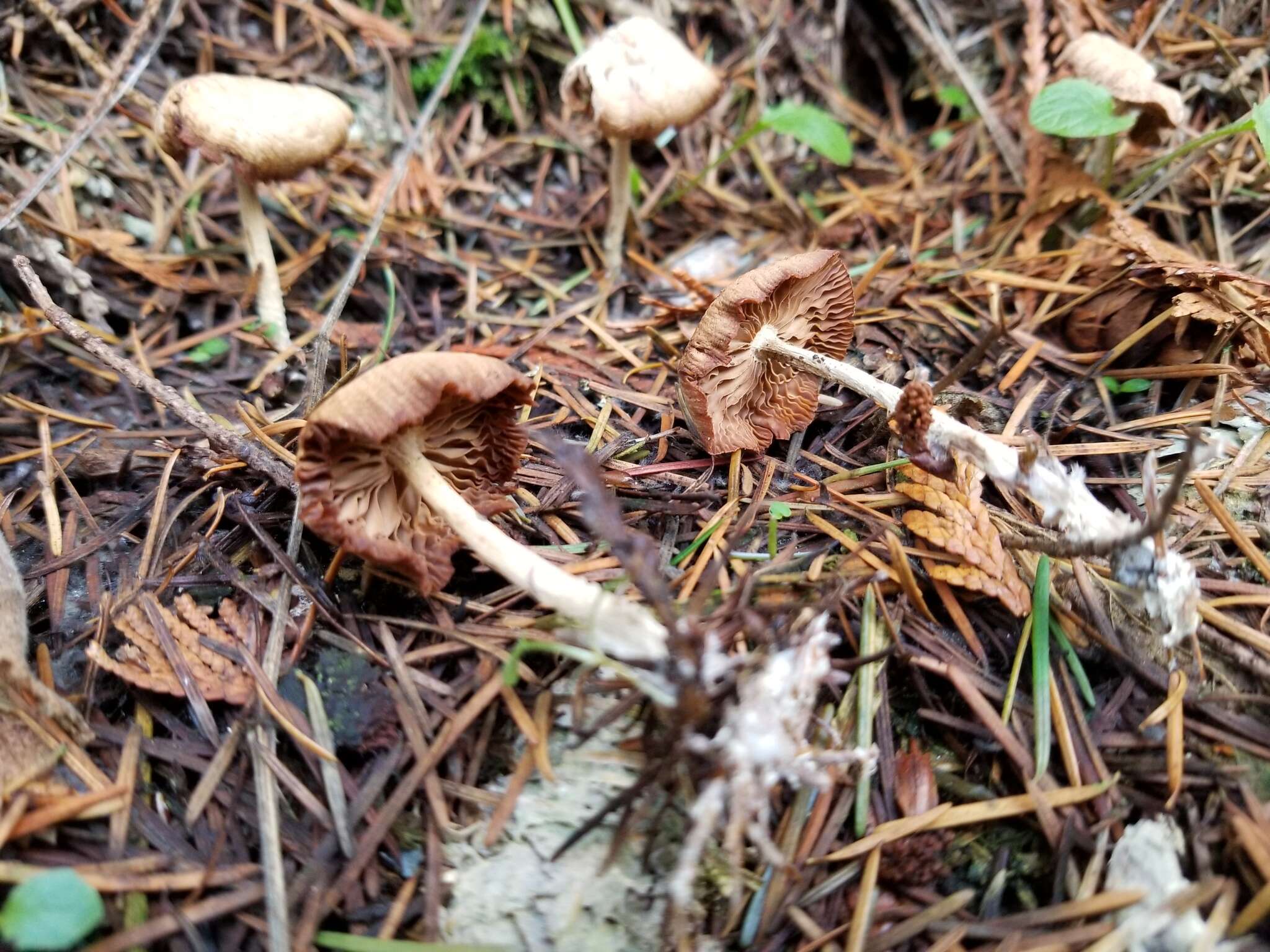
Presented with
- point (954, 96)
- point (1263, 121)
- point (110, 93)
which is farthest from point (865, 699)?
point (110, 93)

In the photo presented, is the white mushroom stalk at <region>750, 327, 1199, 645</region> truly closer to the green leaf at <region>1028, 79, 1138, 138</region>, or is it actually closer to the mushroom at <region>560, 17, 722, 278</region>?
the green leaf at <region>1028, 79, 1138, 138</region>

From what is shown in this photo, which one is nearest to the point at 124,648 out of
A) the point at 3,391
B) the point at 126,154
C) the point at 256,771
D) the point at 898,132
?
the point at 256,771

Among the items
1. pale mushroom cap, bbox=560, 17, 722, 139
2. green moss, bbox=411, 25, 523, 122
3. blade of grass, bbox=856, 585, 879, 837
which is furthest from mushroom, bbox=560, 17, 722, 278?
blade of grass, bbox=856, 585, 879, 837

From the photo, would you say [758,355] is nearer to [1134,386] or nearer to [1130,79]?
[1134,386]

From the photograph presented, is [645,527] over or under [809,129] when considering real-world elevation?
under

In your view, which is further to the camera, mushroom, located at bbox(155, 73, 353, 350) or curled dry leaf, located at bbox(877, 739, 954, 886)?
mushroom, located at bbox(155, 73, 353, 350)

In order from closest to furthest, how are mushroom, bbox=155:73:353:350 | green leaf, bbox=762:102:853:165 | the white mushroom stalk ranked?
the white mushroom stalk < mushroom, bbox=155:73:353:350 < green leaf, bbox=762:102:853:165

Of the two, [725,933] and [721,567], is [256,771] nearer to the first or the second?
[725,933]
